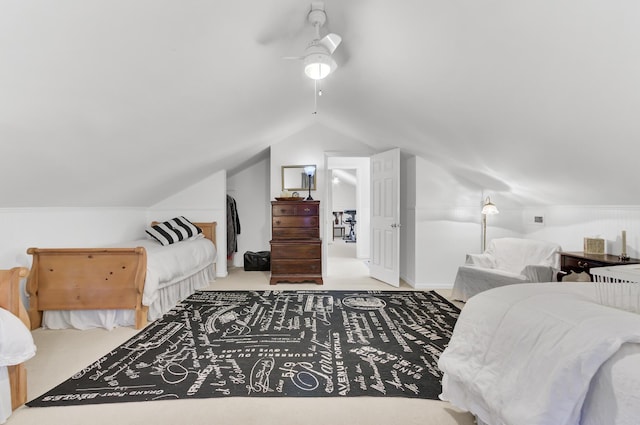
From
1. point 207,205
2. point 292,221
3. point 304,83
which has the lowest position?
point 292,221

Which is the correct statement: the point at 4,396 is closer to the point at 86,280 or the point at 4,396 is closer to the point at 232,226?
the point at 86,280

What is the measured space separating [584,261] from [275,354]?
2.85m

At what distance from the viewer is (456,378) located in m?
1.49

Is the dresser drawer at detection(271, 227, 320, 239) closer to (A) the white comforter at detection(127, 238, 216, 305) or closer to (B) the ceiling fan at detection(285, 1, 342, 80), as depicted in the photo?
(A) the white comforter at detection(127, 238, 216, 305)

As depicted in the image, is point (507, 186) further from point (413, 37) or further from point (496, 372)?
point (496, 372)

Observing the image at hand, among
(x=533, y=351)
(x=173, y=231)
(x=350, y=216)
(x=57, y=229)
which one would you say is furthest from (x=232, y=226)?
(x=350, y=216)

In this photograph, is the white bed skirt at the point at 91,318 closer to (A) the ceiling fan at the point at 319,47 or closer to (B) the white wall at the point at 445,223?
(A) the ceiling fan at the point at 319,47

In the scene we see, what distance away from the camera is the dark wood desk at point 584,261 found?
2.66 metres

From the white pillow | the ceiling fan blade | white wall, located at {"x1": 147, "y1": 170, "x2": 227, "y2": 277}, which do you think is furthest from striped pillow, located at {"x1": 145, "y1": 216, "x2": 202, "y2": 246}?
the ceiling fan blade

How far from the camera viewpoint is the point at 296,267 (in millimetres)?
4754

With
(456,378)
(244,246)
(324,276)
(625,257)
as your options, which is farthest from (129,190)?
(625,257)

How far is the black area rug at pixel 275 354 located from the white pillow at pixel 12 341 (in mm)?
380

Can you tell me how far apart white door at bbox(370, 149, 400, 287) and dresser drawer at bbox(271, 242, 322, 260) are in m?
0.98

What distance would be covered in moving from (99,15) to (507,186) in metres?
4.19
